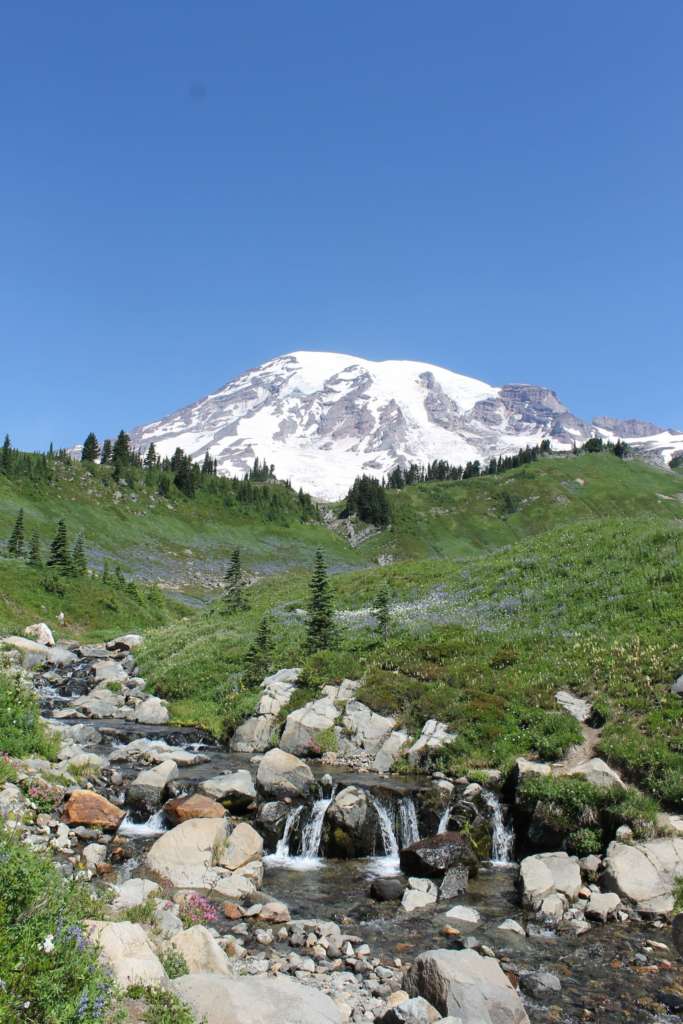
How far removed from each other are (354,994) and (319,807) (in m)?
8.00

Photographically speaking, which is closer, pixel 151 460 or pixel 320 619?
pixel 320 619

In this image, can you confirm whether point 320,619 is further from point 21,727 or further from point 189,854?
A: point 189,854

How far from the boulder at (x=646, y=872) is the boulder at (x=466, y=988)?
4.97 metres

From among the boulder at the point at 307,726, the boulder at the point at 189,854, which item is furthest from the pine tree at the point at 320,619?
the boulder at the point at 189,854

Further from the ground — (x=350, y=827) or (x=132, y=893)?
(x=132, y=893)

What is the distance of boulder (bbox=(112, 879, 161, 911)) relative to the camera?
371 inches

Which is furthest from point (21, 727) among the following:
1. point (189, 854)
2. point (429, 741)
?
point (429, 741)

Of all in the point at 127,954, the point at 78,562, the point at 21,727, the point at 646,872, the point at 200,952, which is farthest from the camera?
the point at 78,562

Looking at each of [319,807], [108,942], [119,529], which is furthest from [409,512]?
[108,942]

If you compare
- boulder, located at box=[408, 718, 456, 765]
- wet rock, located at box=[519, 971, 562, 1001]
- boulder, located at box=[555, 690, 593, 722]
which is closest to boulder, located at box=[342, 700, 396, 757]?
boulder, located at box=[408, 718, 456, 765]

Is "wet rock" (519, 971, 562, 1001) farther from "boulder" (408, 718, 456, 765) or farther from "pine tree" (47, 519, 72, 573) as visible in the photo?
"pine tree" (47, 519, 72, 573)

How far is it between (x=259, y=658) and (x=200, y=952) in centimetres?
2256

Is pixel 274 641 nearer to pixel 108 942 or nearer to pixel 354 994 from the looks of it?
pixel 354 994

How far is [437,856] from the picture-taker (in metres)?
14.3
